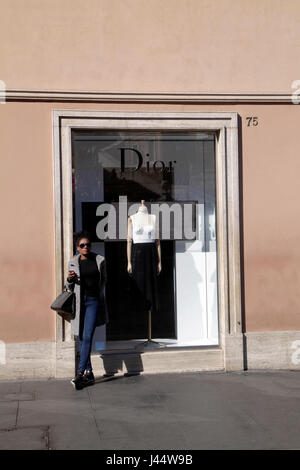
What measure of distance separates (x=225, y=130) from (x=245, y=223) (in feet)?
4.37

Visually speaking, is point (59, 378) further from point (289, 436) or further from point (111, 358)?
point (289, 436)

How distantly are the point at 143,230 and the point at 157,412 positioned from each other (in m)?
3.19

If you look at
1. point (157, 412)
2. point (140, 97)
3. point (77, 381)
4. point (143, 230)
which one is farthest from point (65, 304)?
point (140, 97)

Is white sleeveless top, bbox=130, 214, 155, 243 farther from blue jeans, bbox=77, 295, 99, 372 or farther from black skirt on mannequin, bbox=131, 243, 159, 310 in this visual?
blue jeans, bbox=77, 295, 99, 372

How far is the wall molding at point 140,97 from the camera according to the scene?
937 centimetres

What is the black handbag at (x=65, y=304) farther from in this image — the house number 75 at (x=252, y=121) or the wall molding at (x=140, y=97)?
the house number 75 at (x=252, y=121)

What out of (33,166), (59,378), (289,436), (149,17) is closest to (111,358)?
(59,378)

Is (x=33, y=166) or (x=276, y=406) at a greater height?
(x=33, y=166)

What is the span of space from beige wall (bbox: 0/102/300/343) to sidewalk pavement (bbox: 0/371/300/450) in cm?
89

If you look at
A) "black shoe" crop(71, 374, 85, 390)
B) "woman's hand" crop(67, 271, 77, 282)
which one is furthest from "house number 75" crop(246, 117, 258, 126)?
"black shoe" crop(71, 374, 85, 390)

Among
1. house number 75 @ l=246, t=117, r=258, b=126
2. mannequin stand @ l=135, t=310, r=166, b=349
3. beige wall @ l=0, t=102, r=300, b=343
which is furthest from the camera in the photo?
mannequin stand @ l=135, t=310, r=166, b=349

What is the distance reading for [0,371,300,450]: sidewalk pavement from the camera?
6.59m

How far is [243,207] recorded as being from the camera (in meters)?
9.91

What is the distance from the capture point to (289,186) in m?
10.0
